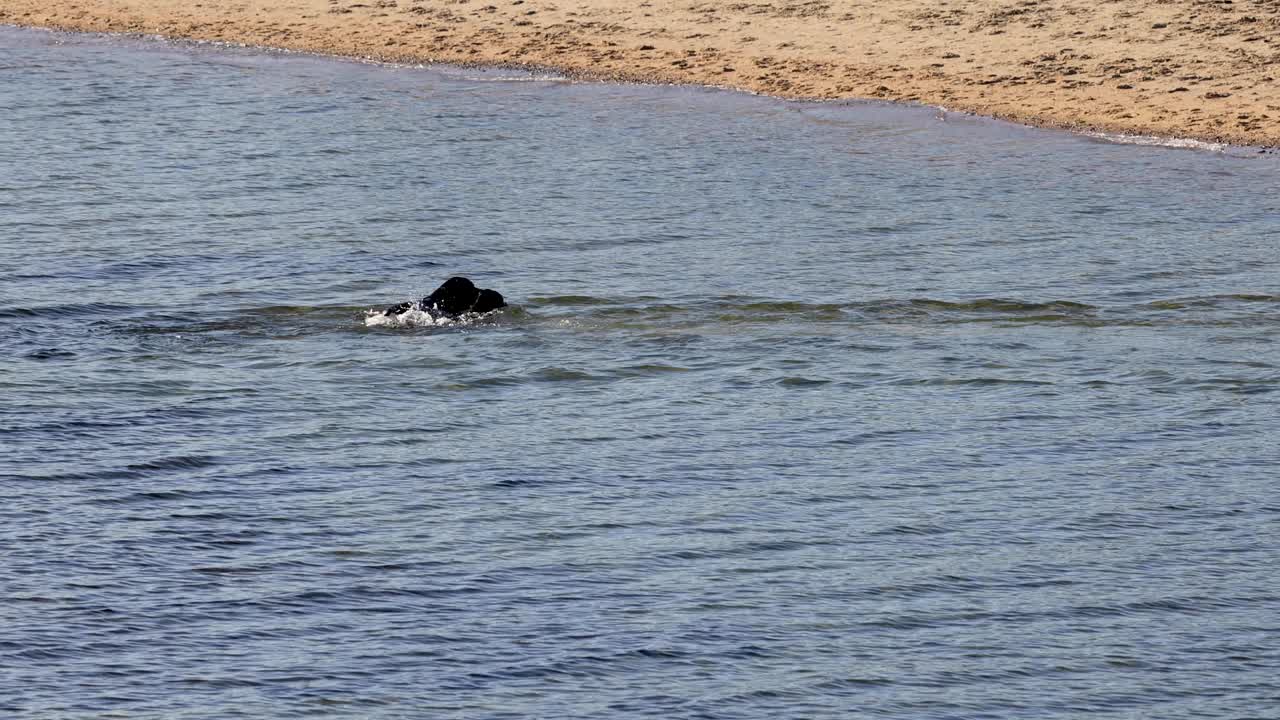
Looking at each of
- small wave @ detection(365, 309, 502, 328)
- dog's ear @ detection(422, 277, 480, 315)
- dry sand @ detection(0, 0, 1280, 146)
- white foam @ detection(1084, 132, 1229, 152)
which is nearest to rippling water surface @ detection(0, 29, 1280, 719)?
small wave @ detection(365, 309, 502, 328)


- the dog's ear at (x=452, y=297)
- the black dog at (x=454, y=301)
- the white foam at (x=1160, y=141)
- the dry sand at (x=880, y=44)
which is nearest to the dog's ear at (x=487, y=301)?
the black dog at (x=454, y=301)

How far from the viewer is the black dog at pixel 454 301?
15.9m

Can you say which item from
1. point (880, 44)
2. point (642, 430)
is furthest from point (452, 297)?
point (880, 44)

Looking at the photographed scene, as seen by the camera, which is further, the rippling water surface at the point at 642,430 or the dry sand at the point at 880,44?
the dry sand at the point at 880,44

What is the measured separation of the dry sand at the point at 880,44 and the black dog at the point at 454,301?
10.8m

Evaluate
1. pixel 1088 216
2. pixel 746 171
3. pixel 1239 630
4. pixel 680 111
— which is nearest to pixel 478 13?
pixel 680 111

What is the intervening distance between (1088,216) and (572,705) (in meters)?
11.9

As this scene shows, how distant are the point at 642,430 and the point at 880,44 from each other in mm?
15115

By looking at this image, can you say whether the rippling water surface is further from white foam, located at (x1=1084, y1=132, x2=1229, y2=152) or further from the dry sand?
the dry sand

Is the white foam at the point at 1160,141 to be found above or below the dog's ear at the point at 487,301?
above

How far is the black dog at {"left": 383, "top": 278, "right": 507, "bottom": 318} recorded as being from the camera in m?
15.9

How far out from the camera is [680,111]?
1019 inches

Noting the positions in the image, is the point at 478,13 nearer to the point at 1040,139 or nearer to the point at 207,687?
the point at 1040,139

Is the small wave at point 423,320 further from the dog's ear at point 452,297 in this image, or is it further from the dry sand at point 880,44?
the dry sand at point 880,44
